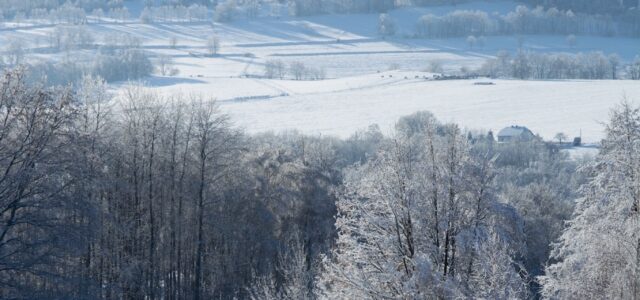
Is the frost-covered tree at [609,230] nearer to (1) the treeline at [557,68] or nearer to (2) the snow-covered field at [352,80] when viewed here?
(2) the snow-covered field at [352,80]

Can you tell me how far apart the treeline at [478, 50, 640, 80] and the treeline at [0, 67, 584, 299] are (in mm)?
62491

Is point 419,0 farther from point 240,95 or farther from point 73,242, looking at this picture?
point 73,242

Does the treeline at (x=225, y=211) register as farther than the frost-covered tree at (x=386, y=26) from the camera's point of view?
No

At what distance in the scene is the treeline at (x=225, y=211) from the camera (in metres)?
14.9

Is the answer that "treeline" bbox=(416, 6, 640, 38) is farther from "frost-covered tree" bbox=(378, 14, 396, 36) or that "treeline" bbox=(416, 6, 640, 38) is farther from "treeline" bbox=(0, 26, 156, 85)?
"treeline" bbox=(0, 26, 156, 85)

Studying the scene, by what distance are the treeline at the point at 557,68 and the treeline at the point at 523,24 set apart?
27.9 metres

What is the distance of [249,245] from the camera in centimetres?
3055

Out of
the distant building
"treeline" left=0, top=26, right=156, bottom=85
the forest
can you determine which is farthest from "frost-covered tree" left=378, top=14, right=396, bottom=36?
the distant building

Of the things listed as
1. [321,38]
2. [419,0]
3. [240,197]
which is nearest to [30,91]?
[240,197]

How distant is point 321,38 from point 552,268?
110805mm

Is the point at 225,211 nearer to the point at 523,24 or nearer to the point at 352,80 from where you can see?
the point at 352,80

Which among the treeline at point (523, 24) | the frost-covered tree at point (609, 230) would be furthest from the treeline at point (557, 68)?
the frost-covered tree at point (609, 230)

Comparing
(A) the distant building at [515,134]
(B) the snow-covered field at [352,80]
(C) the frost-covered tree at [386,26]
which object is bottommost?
(A) the distant building at [515,134]

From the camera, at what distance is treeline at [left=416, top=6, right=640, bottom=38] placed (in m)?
132
